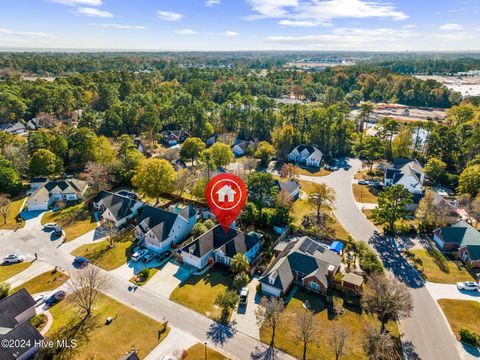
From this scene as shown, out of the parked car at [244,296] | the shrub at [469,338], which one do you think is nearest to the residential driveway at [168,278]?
the parked car at [244,296]

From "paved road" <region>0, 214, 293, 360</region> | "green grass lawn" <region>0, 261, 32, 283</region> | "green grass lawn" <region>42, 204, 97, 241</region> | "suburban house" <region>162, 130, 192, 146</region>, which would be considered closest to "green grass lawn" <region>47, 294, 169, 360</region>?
"paved road" <region>0, 214, 293, 360</region>

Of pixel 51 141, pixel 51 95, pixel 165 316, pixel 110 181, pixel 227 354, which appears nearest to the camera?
pixel 227 354

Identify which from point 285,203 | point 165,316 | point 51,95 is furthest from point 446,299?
point 51,95

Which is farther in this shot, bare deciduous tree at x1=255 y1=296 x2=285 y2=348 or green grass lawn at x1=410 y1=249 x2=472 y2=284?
green grass lawn at x1=410 y1=249 x2=472 y2=284

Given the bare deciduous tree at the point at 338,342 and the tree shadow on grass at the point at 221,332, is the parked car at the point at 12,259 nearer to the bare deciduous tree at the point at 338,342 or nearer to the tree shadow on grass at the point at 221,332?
the tree shadow on grass at the point at 221,332

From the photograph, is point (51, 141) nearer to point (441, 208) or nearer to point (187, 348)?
point (187, 348)

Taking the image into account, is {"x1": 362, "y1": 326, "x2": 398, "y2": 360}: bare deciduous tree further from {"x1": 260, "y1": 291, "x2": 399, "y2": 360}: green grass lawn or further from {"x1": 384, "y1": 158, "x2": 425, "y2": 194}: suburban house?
{"x1": 384, "y1": 158, "x2": 425, "y2": 194}: suburban house

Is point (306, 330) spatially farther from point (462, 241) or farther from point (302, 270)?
point (462, 241)
